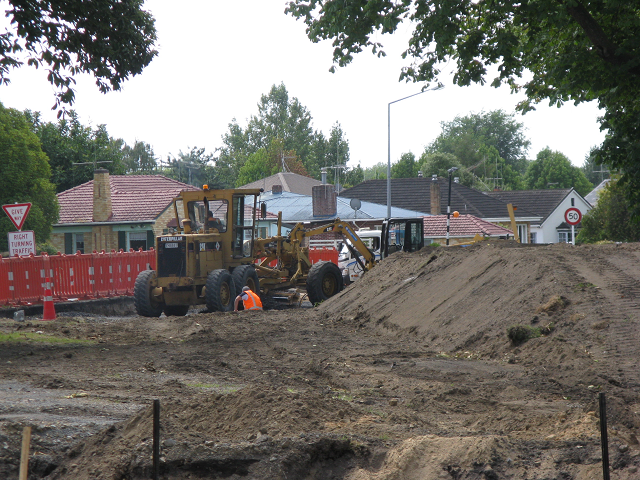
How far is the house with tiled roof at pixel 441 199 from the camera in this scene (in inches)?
2256

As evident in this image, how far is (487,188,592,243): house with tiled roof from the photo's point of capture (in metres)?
64.6

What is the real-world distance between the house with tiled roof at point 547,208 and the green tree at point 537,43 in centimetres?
5162

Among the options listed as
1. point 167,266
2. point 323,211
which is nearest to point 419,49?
point 167,266

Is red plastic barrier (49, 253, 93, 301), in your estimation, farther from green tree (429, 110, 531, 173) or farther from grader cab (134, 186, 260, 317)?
green tree (429, 110, 531, 173)

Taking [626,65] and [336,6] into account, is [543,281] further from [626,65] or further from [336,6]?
[336,6]

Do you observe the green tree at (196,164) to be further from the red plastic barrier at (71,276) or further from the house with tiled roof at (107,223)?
the red plastic barrier at (71,276)

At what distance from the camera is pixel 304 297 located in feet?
68.7

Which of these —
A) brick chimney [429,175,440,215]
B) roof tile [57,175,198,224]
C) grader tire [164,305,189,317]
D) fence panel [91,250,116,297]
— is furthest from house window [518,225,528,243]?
grader tire [164,305,189,317]

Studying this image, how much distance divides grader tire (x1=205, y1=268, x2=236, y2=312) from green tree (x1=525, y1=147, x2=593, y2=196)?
3508 inches

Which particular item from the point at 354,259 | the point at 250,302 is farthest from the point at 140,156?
the point at 250,302

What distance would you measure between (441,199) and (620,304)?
4928 centimetres

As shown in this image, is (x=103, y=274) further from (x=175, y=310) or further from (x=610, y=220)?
(x=610, y=220)

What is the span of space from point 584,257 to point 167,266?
394 inches

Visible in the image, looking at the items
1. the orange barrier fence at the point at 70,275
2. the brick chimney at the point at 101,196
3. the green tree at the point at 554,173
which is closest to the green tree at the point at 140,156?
the green tree at the point at 554,173
